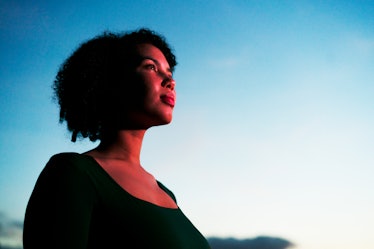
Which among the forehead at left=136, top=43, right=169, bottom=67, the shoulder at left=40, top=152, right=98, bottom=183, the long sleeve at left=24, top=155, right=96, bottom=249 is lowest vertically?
the long sleeve at left=24, top=155, right=96, bottom=249

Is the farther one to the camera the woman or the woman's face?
the woman's face

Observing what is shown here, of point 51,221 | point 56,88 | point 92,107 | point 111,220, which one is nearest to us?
point 51,221

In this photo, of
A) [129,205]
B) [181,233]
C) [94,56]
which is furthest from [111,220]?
[94,56]

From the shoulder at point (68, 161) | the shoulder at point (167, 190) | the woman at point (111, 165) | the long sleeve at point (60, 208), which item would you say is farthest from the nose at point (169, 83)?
the long sleeve at point (60, 208)

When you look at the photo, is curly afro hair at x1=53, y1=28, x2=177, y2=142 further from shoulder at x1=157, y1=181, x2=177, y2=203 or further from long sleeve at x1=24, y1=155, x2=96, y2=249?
long sleeve at x1=24, y1=155, x2=96, y2=249

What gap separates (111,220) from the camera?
1.90m

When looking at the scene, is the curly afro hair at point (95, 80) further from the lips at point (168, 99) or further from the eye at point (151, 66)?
the lips at point (168, 99)

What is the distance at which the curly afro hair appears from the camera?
115 inches

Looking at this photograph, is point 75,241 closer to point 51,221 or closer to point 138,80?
point 51,221

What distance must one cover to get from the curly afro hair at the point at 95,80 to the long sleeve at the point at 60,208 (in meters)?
0.92

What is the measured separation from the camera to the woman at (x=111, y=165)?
1751 mm

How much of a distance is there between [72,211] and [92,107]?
141 centimetres

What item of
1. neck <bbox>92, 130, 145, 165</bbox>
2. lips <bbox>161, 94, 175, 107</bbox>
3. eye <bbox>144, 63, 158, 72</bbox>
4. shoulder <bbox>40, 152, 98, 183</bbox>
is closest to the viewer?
shoulder <bbox>40, 152, 98, 183</bbox>

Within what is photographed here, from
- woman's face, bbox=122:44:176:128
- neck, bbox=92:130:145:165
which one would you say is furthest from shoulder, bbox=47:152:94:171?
woman's face, bbox=122:44:176:128
